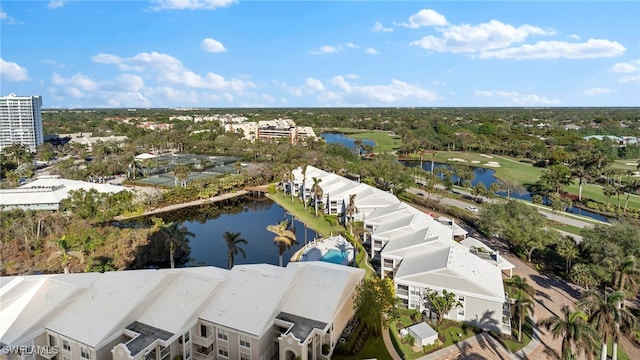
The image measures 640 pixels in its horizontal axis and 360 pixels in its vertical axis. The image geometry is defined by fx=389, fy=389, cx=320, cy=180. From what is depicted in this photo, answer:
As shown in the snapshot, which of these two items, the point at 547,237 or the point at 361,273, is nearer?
the point at 361,273

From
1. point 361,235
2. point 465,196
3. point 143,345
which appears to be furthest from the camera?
point 465,196

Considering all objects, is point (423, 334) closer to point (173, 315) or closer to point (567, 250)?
point (173, 315)

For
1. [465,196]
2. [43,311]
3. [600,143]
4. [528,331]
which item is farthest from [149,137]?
[600,143]

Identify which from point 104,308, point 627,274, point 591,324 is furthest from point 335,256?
point 627,274

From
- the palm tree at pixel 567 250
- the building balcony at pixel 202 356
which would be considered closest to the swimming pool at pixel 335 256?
the building balcony at pixel 202 356

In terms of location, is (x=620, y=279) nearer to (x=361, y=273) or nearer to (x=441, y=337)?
(x=441, y=337)

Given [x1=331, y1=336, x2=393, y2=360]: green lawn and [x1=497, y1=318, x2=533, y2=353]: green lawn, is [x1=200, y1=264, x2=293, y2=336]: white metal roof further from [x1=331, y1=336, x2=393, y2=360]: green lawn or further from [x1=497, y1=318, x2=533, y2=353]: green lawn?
[x1=497, y1=318, x2=533, y2=353]: green lawn

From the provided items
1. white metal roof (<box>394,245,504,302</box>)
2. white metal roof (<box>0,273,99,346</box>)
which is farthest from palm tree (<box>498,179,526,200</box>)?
white metal roof (<box>0,273,99,346</box>)
